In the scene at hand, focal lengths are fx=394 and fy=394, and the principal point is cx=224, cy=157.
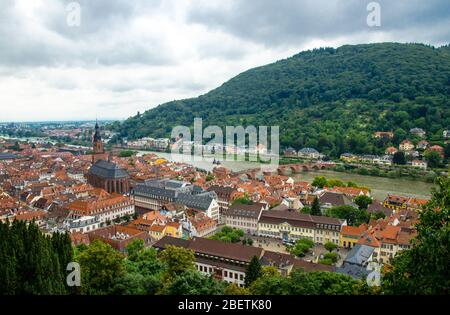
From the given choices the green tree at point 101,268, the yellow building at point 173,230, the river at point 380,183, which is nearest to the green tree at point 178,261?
the green tree at point 101,268

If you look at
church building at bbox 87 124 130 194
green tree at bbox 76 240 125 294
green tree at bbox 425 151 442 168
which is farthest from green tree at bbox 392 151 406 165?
green tree at bbox 76 240 125 294

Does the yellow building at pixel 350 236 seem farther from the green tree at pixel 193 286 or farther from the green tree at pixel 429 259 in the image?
the green tree at pixel 429 259

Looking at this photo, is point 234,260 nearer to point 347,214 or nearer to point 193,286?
point 193,286

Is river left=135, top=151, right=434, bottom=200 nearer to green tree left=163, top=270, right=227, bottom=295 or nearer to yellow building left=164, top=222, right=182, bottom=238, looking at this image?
yellow building left=164, top=222, right=182, bottom=238

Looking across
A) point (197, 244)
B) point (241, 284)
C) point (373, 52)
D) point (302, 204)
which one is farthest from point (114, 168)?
A: point (373, 52)

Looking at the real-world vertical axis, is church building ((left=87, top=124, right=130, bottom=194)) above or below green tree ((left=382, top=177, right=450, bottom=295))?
below

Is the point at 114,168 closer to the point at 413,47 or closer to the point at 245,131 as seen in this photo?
the point at 245,131
